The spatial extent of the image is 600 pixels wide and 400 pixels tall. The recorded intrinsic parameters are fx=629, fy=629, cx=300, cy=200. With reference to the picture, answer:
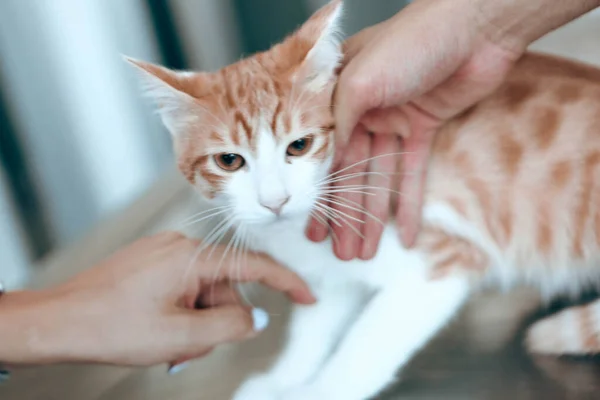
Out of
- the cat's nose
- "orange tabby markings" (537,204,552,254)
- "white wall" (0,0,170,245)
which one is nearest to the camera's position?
the cat's nose

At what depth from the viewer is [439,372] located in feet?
2.46

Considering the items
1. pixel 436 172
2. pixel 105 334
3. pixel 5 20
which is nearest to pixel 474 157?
pixel 436 172

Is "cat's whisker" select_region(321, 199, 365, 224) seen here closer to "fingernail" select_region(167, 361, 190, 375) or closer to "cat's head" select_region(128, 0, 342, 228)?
"cat's head" select_region(128, 0, 342, 228)

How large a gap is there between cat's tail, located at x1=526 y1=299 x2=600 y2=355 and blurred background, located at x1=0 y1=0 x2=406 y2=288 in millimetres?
519

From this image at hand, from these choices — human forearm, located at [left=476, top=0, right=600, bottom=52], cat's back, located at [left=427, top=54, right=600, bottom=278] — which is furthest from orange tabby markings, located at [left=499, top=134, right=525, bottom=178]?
human forearm, located at [left=476, top=0, right=600, bottom=52]

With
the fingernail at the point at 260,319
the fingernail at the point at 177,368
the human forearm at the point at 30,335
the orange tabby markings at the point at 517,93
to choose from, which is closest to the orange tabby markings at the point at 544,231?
the orange tabby markings at the point at 517,93

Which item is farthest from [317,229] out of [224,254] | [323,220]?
[224,254]

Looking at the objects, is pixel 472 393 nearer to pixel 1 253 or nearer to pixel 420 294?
pixel 420 294

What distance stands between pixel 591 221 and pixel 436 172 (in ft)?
0.64

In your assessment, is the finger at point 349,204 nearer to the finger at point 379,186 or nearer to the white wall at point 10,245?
the finger at point 379,186

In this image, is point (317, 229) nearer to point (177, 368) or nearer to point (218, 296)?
point (218, 296)

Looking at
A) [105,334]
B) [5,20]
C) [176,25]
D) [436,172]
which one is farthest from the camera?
[176,25]

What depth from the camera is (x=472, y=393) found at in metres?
0.71

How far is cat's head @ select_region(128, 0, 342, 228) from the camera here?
695 mm
